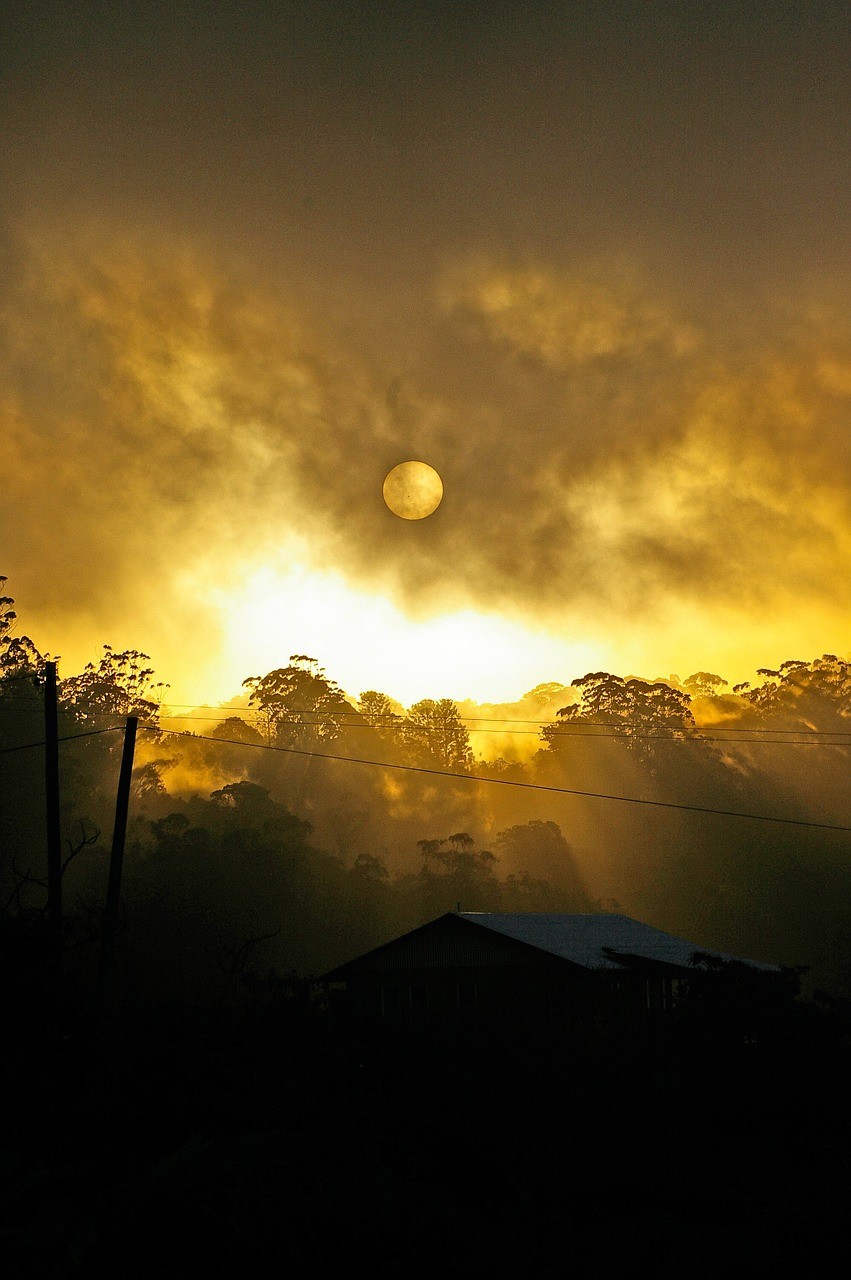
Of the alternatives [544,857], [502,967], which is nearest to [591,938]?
[502,967]

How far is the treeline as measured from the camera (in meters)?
62.3

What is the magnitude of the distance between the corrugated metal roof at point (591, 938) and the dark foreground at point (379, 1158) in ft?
42.4

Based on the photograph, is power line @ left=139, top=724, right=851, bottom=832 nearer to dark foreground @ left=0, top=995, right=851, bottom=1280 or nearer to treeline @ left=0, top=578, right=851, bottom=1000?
treeline @ left=0, top=578, right=851, bottom=1000

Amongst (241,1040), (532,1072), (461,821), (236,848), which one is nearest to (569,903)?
(461,821)

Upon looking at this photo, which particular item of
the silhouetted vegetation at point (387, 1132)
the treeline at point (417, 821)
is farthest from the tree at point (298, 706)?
the silhouetted vegetation at point (387, 1132)

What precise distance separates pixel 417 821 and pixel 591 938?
2261 inches

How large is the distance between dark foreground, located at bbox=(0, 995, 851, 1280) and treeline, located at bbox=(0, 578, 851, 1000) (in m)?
37.1

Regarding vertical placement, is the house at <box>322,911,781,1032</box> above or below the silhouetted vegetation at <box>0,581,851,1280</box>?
above

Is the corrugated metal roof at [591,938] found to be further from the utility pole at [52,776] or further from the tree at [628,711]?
the tree at [628,711]

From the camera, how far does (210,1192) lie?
361 inches

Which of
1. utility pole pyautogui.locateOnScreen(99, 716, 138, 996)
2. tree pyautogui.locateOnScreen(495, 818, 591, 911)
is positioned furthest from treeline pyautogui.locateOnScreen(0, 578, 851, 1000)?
utility pole pyautogui.locateOnScreen(99, 716, 138, 996)

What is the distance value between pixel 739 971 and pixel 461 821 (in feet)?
231

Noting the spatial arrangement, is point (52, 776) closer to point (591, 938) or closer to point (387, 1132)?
point (387, 1132)

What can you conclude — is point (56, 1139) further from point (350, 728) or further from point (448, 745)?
point (448, 745)
